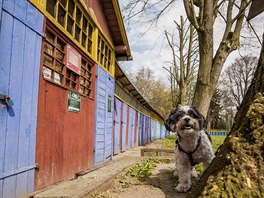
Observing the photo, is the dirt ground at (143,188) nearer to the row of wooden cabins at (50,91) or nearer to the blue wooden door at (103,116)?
the row of wooden cabins at (50,91)

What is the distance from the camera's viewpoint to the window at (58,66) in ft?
15.6

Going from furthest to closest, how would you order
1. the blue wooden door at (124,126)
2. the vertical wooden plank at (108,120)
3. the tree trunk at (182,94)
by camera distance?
the tree trunk at (182,94) < the blue wooden door at (124,126) < the vertical wooden plank at (108,120)

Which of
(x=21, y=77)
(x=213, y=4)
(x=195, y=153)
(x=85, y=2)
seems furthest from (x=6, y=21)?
(x=213, y=4)

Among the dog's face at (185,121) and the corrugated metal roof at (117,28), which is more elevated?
the corrugated metal roof at (117,28)

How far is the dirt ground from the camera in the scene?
427cm

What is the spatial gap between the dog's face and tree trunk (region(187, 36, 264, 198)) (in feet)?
8.10

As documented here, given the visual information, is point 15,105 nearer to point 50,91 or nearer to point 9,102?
point 9,102

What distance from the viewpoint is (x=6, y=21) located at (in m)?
3.45

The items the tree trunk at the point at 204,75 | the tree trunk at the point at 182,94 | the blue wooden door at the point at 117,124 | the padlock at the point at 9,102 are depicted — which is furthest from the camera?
the tree trunk at the point at 182,94

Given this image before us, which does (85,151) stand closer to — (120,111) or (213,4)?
(213,4)

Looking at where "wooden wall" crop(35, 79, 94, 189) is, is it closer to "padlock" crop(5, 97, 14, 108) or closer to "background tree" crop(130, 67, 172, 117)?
"padlock" crop(5, 97, 14, 108)

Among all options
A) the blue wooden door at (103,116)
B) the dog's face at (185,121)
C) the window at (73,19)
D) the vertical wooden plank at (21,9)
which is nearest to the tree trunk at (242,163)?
the dog's face at (185,121)

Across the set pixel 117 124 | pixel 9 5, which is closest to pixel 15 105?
pixel 9 5

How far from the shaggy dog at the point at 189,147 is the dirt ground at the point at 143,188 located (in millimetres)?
281
